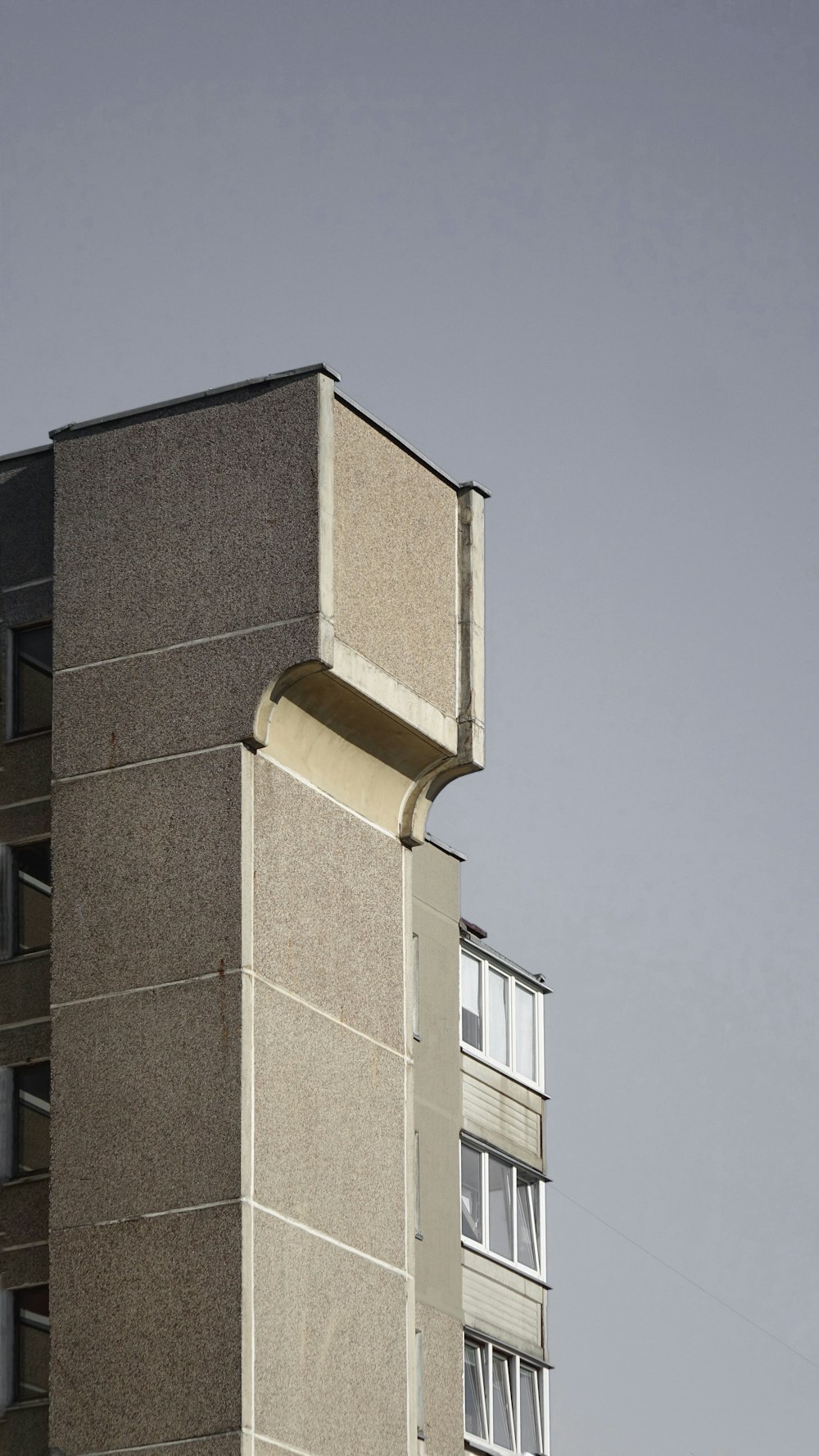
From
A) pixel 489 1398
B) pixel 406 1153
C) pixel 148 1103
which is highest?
pixel 489 1398

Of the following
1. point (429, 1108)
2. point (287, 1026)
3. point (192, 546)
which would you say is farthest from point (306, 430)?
point (429, 1108)

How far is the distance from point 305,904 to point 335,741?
2.09 meters

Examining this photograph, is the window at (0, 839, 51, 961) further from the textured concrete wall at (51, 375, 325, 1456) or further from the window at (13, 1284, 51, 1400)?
the window at (13, 1284, 51, 1400)

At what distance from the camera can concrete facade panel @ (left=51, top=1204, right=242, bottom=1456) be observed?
97.6ft

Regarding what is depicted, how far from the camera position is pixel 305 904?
3256 centimetres

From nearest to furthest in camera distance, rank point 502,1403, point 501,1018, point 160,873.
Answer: point 160,873, point 502,1403, point 501,1018

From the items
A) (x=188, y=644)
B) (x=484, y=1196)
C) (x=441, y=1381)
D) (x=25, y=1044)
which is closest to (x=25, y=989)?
(x=25, y=1044)

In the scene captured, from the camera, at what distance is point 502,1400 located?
45.2m

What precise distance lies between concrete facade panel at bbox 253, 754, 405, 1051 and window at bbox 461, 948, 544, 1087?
521 inches

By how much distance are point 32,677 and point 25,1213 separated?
20.7 feet

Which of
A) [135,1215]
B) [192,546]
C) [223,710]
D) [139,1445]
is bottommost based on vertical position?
[139,1445]

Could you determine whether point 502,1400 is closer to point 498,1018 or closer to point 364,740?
point 498,1018

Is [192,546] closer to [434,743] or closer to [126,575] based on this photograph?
[126,575]

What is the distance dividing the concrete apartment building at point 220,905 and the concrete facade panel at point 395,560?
0.04 metres
